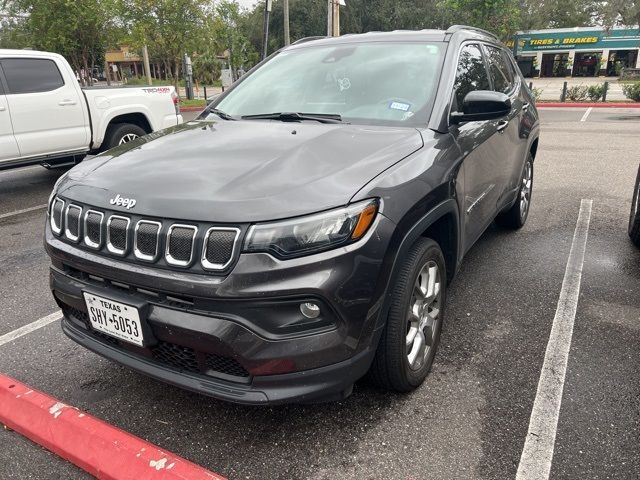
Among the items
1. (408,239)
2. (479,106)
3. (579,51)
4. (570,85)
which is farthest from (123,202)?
(579,51)

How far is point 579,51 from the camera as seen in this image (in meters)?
50.4

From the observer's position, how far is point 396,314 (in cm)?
226

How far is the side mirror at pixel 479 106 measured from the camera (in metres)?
2.82

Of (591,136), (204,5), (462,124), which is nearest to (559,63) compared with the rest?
(204,5)

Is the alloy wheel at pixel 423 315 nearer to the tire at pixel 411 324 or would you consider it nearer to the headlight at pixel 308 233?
the tire at pixel 411 324

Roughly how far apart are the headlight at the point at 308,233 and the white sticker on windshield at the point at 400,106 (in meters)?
1.08

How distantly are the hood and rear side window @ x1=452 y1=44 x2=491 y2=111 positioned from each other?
0.63 m

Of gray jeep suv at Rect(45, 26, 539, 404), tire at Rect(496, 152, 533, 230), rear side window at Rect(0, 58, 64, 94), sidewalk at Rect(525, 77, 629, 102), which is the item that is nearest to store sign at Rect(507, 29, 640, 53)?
sidewalk at Rect(525, 77, 629, 102)

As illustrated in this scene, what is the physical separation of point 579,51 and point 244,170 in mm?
57547

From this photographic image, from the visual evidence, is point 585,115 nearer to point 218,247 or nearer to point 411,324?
point 411,324

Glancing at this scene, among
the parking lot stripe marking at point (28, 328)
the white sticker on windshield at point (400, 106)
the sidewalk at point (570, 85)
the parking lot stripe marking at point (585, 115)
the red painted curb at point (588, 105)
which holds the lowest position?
the parking lot stripe marking at point (28, 328)

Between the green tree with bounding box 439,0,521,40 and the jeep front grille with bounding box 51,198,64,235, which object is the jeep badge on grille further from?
the green tree with bounding box 439,0,521,40

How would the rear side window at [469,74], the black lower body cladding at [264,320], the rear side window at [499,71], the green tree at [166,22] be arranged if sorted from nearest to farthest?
the black lower body cladding at [264,320] < the rear side window at [469,74] < the rear side window at [499,71] < the green tree at [166,22]

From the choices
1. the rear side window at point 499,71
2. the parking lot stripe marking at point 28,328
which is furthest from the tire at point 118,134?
the rear side window at point 499,71
